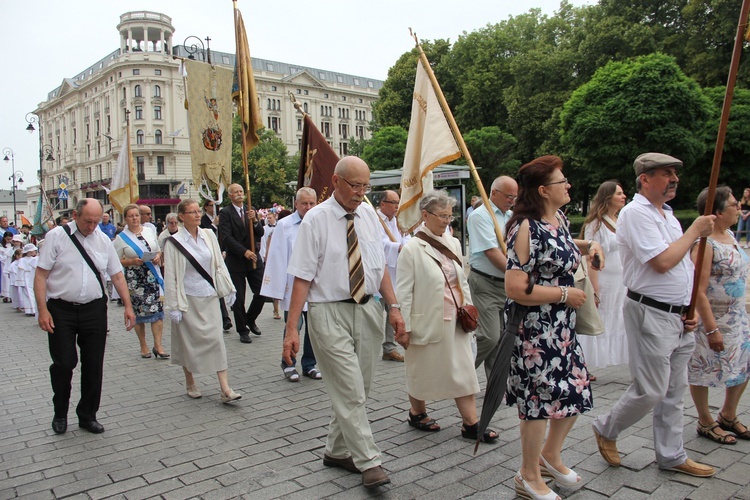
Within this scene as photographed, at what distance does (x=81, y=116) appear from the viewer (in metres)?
101

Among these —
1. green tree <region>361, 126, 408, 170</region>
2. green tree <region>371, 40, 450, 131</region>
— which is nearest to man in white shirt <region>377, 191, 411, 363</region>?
green tree <region>361, 126, 408, 170</region>

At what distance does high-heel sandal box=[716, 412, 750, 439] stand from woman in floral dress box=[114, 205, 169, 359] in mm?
6631

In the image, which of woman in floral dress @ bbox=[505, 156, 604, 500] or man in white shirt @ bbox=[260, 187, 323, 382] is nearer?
woman in floral dress @ bbox=[505, 156, 604, 500]

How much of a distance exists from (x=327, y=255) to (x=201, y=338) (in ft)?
8.42

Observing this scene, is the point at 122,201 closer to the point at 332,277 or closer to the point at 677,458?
the point at 332,277

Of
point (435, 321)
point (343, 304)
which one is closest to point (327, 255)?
point (343, 304)

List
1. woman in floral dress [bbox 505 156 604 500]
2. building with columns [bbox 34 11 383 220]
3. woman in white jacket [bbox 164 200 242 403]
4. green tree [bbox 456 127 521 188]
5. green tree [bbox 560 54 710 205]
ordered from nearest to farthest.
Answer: woman in floral dress [bbox 505 156 604 500] → woman in white jacket [bbox 164 200 242 403] → green tree [bbox 560 54 710 205] → green tree [bbox 456 127 521 188] → building with columns [bbox 34 11 383 220]

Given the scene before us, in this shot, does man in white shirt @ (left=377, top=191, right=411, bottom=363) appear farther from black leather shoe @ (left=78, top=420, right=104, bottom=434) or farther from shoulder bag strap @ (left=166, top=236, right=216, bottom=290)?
black leather shoe @ (left=78, top=420, right=104, bottom=434)

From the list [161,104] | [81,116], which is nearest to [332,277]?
[161,104]

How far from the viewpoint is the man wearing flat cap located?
3732mm

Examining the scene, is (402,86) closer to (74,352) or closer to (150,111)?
(74,352)

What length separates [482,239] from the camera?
537 cm

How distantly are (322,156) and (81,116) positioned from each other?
108097 mm

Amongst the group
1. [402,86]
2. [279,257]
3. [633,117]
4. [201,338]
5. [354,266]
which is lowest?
[201,338]
